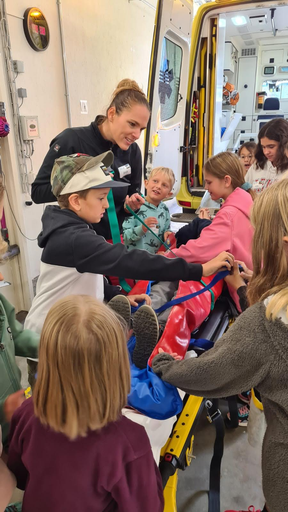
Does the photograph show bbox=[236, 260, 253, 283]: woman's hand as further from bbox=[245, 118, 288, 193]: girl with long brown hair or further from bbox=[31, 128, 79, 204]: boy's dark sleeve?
bbox=[245, 118, 288, 193]: girl with long brown hair

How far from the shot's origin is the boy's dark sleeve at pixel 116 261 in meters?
1.34

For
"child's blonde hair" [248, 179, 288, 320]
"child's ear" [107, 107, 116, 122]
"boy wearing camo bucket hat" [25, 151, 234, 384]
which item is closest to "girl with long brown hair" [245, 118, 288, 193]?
"child's ear" [107, 107, 116, 122]

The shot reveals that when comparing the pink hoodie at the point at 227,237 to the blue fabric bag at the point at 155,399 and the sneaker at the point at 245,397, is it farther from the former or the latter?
the blue fabric bag at the point at 155,399

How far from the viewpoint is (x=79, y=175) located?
142 cm

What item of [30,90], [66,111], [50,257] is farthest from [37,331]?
[66,111]

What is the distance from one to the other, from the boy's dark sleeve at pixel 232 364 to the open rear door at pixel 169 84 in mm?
2576

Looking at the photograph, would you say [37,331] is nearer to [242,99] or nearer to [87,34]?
[87,34]

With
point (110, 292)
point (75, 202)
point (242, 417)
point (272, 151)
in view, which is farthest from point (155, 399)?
point (272, 151)

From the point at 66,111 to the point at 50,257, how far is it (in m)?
2.90

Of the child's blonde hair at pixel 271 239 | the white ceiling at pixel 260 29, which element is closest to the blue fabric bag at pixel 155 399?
the child's blonde hair at pixel 271 239

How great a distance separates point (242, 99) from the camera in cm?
879

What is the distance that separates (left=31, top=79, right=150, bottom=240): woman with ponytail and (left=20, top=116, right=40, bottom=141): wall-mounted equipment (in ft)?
4.67

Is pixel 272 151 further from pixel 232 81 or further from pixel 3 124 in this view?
pixel 232 81

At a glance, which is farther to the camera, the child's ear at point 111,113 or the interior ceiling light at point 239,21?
the interior ceiling light at point 239,21
